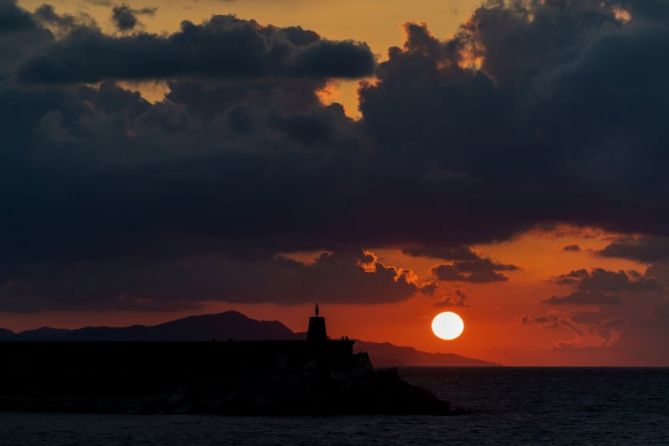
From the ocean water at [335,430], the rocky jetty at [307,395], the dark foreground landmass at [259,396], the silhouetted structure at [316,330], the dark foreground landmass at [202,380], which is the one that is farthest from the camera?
the silhouetted structure at [316,330]

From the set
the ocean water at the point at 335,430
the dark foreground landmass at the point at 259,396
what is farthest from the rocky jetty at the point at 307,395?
the ocean water at the point at 335,430

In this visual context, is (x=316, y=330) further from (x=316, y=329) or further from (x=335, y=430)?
(x=335, y=430)

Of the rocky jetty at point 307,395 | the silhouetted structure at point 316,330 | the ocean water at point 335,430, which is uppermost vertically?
the silhouetted structure at point 316,330

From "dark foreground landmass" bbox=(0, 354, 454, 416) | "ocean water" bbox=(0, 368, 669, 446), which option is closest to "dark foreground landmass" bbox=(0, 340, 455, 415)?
"dark foreground landmass" bbox=(0, 354, 454, 416)

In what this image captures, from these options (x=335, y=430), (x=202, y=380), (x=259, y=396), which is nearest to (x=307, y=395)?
(x=259, y=396)

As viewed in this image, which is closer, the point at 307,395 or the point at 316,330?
the point at 307,395

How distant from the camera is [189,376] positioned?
229 feet

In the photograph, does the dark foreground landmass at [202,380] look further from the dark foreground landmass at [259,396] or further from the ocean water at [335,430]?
the ocean water at [335,430]

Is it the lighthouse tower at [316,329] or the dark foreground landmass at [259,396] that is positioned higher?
the lighthouse tower at [316,329]

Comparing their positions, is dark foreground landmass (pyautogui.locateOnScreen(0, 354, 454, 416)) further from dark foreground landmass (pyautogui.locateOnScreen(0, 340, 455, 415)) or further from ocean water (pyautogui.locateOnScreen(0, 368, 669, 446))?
ocean water (pyautogui.locateOnScreen(0, 368, 669, 446))

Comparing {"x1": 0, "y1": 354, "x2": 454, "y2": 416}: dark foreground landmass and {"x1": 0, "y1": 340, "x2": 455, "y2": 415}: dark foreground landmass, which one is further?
{"x1": 0, "y1": 340, "x2": 455, "y2": 415}: dark foreground landmass

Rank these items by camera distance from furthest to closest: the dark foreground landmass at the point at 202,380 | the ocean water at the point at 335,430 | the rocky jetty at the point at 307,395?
the dark foreground landmass at the point at 202,380 < the rocky jetty at the point at 307,395 < the ocean water at the point at 335,430

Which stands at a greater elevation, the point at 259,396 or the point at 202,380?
the point at 202,380

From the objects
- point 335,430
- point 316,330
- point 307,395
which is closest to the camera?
point 335,430
